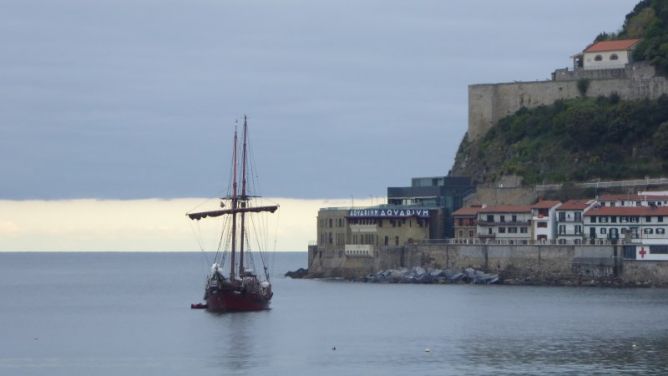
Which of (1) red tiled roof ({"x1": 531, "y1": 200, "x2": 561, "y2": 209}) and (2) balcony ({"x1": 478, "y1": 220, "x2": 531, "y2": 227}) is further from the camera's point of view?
(2) balcony ({"x1": 478, "y1": 220, "x2": 531, "y2": 227})

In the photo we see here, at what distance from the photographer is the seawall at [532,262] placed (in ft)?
381

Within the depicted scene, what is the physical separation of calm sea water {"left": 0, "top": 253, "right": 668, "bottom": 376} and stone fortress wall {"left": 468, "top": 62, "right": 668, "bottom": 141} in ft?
79.0

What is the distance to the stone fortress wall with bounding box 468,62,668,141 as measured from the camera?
5330 inches

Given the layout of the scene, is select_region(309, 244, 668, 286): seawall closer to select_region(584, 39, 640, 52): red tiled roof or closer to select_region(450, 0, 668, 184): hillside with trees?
select_region(450, 0, 668, 184): hillside with trees

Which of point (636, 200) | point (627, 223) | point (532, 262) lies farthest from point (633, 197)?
point (532, 262)

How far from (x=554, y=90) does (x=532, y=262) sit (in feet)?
79.0

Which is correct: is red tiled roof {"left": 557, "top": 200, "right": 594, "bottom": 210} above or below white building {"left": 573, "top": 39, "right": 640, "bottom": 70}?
below

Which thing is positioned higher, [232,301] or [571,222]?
[571,222]

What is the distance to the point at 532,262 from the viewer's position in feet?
397

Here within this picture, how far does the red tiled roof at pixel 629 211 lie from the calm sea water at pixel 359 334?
20.3 ft

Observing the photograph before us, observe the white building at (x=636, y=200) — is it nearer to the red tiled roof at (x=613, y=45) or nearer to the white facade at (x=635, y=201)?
the white facade at (x=635, y=201)

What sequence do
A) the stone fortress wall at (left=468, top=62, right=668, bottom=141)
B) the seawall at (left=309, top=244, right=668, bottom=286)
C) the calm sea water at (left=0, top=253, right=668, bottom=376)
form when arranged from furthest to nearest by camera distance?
the stone fortress wall at (left=468, top=62, right=668, bottom=141)
the seawall at (left=309, top=244, right=668, bottom=286)
the calm sea water at (left=0, top=253, right=668, bottom=376)

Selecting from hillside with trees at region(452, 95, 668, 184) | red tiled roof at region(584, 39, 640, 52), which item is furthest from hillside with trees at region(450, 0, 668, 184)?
red tiled roof at region(584, 39, 640, 52)

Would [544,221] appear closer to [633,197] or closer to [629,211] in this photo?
[633,197]
